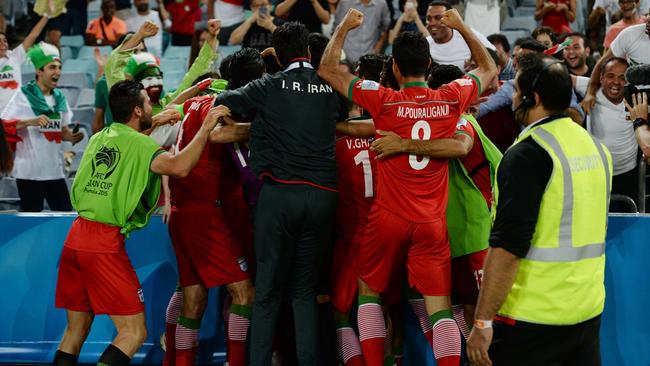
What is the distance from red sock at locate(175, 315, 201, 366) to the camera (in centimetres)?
655

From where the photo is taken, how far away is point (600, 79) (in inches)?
333

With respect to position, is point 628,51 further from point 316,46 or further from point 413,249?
point 413,249

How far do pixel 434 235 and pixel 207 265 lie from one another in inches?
62.9

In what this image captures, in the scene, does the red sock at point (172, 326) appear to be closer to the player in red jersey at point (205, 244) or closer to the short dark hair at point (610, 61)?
the player in red jersey at point (205, 244)

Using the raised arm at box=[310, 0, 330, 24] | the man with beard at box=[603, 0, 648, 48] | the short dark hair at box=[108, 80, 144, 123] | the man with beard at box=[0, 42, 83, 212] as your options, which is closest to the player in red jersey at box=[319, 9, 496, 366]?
the short dark hair at box=[108, 80, 144, 123]

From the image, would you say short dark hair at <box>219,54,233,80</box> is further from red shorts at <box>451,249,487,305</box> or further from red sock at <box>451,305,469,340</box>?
red sock at <box>451,305,469,340</box>

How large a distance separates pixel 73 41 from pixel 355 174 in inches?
380

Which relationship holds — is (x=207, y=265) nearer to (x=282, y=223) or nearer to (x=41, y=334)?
(x=282, y=223)

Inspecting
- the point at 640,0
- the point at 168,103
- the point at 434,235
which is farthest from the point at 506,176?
the point at 640,0

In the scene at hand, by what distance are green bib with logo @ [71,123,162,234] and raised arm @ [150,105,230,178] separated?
133mm

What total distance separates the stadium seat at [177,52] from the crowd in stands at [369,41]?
0.02m

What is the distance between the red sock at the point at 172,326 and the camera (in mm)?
6820

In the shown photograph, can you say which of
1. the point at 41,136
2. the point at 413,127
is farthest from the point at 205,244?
the point at 41,136

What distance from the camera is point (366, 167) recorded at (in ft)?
21.0
